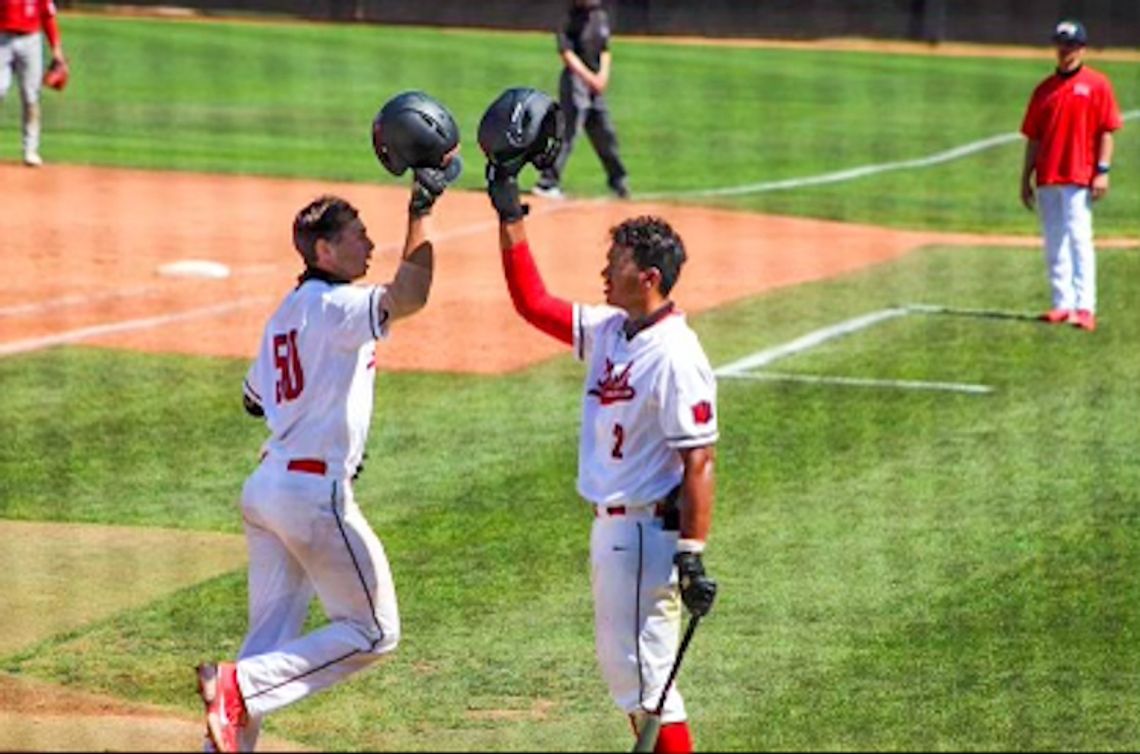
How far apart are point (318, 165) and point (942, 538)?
1516cm

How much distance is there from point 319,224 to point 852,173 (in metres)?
20.2

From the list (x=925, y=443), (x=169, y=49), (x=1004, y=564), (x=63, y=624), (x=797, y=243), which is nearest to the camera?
(x=63, y=624)

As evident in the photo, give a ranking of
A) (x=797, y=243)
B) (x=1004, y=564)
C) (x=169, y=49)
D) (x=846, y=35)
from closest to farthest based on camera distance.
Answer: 1. (x=1004, y=564)
2. (x=797, y=243)
3. (x=169, y=49)
4. (x=846, y=35)

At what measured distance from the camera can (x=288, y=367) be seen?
7.67 metres

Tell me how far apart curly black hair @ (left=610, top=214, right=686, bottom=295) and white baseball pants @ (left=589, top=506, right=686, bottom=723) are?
0.68 m

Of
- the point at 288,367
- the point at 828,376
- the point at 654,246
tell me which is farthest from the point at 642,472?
the point at 828,376

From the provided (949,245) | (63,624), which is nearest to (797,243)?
(949,245)

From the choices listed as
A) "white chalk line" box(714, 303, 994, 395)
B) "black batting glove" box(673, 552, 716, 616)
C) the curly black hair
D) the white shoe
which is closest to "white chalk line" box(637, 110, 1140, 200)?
the white shoe

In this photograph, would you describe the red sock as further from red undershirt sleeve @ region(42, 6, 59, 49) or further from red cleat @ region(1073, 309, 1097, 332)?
red undershirt sleeve @ region(42, 6, 59, 49)

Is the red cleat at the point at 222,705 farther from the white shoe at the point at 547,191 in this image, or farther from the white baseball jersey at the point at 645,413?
the white shoe at the point at 547,191

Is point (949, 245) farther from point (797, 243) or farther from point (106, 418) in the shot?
point (106, 418)

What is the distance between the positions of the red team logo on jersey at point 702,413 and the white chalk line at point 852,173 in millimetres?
16682

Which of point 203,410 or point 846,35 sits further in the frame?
point 846,35

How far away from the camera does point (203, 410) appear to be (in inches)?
546
